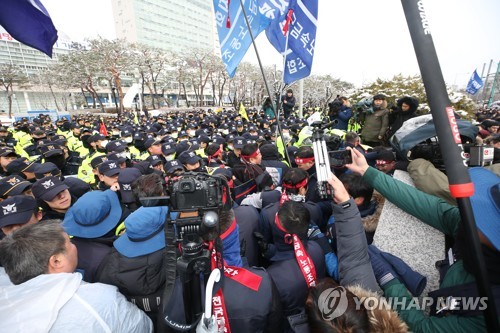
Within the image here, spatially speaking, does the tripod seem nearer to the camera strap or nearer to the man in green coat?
the man in green coat

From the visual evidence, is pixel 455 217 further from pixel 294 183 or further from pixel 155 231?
pixel 155 231

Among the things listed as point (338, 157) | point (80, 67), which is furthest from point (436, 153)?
point (80, 67)

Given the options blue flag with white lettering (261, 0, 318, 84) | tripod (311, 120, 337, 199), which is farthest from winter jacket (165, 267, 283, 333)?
blue flag with white lettering (261, 0, 318, 84)

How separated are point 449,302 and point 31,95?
206 ft

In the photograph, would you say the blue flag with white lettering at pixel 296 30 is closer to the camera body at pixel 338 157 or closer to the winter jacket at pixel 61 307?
the camera body at pixel 338 157

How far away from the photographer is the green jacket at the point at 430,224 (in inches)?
45.8

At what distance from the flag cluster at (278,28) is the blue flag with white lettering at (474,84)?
18041 mm

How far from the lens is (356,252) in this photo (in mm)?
1635

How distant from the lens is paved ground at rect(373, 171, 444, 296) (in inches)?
72.6

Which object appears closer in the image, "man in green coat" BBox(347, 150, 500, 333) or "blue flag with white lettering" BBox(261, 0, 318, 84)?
"man in green coat" BBox(347, 150, 500, 333)

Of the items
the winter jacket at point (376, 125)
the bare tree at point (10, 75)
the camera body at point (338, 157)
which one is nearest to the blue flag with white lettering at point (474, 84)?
the winter jacket at point (376, 125)

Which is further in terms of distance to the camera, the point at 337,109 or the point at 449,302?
the point at 337,109

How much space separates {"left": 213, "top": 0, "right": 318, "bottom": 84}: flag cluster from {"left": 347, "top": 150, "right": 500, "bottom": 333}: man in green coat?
3695 mm

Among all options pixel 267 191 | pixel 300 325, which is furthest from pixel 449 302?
pixel 267 191
